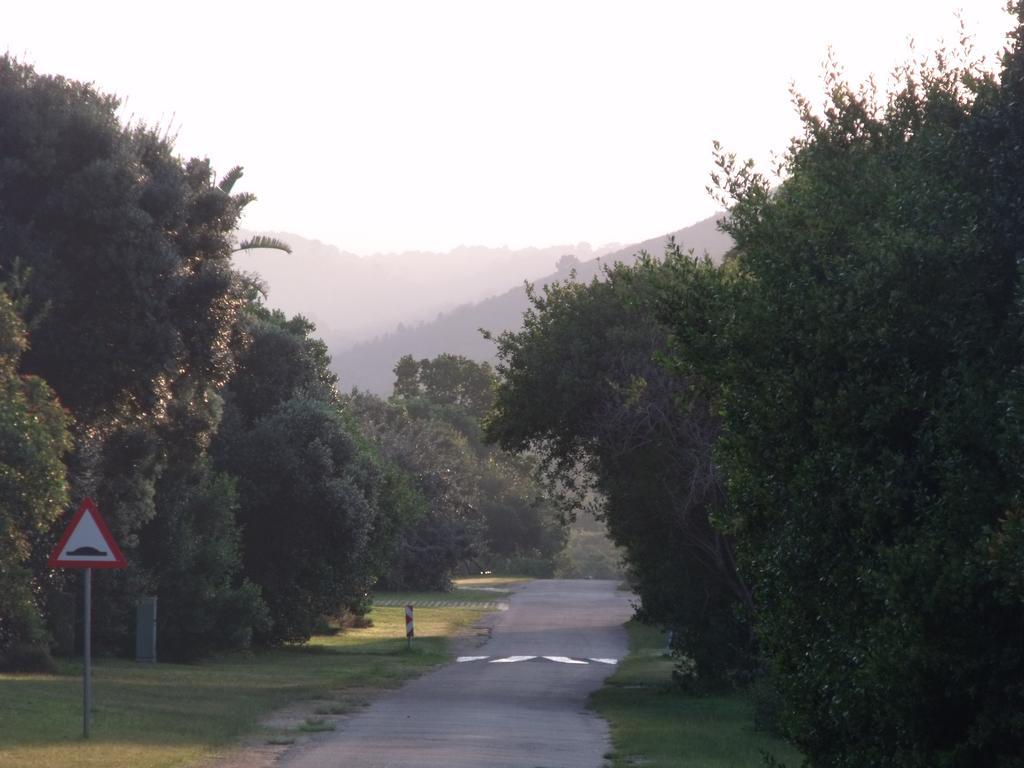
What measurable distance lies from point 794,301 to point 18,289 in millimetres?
14342

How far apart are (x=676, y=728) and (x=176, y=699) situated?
705 cm

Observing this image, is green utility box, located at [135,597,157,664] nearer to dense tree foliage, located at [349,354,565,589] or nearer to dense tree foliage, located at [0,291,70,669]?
dense tree foliage, located at [0,291,70,669]

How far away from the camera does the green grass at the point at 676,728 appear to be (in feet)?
51.6

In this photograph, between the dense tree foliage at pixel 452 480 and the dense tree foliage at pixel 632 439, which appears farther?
the dense tree foliage at pixel 452 480

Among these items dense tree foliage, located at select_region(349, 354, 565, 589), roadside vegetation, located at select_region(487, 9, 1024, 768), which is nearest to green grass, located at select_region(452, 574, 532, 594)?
dense tree foliage, located at select_region(349, 354, 565, 589)

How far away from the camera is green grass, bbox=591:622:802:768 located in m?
15.7

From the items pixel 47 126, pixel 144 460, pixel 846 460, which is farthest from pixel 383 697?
pixel 846 460

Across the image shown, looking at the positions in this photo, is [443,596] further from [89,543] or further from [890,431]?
[890,431]

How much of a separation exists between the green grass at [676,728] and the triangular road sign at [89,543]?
18.1ft

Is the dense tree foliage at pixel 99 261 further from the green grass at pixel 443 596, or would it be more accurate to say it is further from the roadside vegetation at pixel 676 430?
the green grass at pixel 443 596

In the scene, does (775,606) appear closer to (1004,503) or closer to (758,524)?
(758,524)

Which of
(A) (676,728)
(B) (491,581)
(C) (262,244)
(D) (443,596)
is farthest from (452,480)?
(A) (676,728)

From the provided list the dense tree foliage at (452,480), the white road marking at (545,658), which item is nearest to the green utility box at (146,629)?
the white road marking at (545,658)

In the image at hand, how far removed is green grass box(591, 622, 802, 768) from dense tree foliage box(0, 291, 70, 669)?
7.25m
